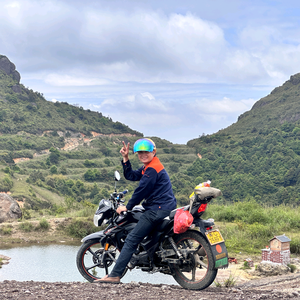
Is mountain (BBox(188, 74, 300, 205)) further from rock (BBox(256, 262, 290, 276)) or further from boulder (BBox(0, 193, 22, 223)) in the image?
rock (BBox(256, 262, 290, 276))

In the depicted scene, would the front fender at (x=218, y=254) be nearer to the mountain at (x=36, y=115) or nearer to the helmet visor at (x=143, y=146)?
the helmet visor at (x=143, y=146)

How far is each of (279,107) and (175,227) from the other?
8102 cm

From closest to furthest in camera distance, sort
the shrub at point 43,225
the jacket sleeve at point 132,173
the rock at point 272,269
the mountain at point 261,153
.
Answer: the jacket sleeve at point 132,173 → the rock at point 272,269 → the shrub at point 43,225 → the mountain at point 261,153

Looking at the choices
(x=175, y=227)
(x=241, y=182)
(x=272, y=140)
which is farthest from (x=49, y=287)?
(x=272, y=140)

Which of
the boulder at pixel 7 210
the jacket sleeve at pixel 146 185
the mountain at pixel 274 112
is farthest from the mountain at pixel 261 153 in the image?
the jacket sleeve at pixel 146 185

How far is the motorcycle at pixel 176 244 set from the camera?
14.5 feet

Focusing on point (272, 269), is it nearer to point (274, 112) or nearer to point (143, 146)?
point (143, 146)

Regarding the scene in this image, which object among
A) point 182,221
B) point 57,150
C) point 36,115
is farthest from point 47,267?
point 36,115

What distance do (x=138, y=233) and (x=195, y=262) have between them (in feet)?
2.52

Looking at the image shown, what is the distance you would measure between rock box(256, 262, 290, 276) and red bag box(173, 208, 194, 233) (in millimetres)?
3787

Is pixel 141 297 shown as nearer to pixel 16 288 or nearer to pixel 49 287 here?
pixel 49 287

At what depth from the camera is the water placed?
8.30 metres

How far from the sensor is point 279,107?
80.1 meters

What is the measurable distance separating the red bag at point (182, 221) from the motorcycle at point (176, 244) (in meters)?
0.11
